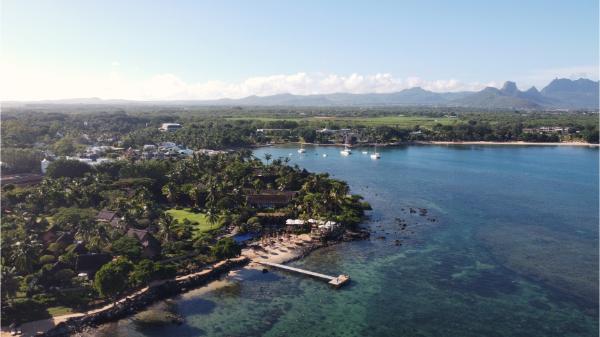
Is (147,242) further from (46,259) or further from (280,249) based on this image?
(280,249)

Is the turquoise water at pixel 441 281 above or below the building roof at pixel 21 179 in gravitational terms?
below

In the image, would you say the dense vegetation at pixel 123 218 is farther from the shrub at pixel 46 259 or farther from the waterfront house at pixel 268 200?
the waterfront house at pixel 268 200

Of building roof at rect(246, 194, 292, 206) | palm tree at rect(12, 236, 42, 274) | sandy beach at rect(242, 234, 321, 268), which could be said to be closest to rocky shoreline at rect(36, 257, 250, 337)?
sandy beach at rect(242, 234, 321, 268)

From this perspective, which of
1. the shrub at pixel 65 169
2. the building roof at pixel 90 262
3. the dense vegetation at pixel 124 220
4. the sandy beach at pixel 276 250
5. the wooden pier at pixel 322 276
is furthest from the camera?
the shrub at pixel 65 169

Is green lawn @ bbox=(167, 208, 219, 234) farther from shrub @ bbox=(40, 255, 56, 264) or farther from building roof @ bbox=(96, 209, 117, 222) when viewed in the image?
shrub @ bbox=(40, 255, 56, 264)

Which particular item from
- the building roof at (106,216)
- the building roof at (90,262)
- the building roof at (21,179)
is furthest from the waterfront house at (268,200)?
the building roof at (21,179)

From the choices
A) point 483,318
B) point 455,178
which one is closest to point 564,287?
point 483,318

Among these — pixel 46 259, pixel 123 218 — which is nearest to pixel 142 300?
pixel 46 259

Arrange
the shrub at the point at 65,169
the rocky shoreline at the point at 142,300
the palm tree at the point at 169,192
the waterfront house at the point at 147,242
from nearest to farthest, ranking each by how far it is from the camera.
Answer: the rocky shoreline at the point at 142,300 → the waterfront house at the point at 147,242 → the palm tree at the point at 169,192 → the shrub at the point at 65,169
